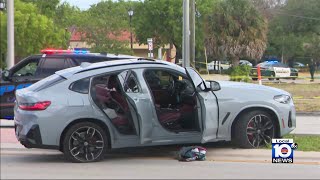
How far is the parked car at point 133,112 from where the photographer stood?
26.6 feet

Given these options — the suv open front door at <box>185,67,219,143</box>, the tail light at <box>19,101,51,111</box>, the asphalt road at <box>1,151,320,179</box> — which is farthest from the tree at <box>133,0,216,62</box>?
the tail light at <box>19,101,51,111</box>

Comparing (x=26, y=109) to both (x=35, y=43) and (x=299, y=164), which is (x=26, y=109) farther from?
(x=35, y=43)

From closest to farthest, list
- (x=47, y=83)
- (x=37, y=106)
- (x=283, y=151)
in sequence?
(x=37, y=106), (x=283, y=151), (x=47, y=83)

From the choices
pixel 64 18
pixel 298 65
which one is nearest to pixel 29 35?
pixel 64 18

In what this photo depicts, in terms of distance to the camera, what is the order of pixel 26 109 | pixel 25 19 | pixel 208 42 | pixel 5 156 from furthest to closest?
pixel 208 42, pixel 25 19, pixel 5 156, pixel 26 109

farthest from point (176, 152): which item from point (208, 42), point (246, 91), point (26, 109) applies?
point (208, 42)

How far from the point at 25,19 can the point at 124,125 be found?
10.5 m

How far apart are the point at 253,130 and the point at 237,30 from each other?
32.6 m

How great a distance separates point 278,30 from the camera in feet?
202

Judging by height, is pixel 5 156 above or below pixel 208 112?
below

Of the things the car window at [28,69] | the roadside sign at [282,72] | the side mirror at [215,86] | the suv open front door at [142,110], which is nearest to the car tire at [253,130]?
the side mirror at [215,86]

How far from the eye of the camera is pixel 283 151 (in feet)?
26.7

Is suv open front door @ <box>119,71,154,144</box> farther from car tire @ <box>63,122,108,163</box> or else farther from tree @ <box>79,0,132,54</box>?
tree @ <box>79,0,132,54</box>

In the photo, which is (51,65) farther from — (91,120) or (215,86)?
(215,86)
